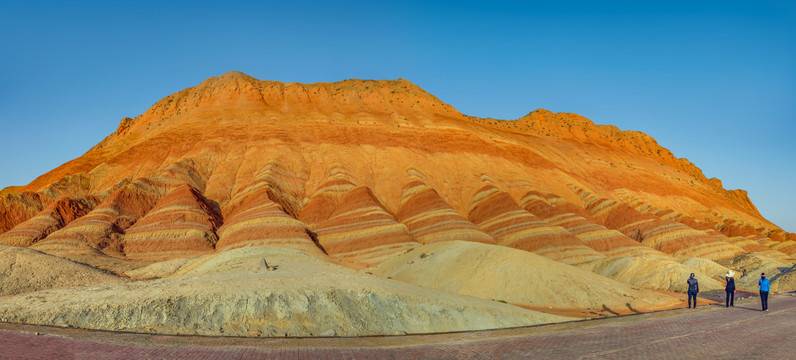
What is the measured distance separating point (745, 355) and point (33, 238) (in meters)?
57.9

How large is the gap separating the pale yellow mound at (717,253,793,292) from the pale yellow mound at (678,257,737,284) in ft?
4.46

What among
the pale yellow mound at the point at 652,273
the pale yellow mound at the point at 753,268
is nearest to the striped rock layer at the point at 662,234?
the pale yellow mound at the point at 753,268

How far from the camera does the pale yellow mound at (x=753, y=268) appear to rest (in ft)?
156

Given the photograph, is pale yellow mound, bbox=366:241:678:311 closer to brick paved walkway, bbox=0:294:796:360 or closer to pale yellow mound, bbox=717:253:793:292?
brick paved walkway, bbox=0:294:796:360

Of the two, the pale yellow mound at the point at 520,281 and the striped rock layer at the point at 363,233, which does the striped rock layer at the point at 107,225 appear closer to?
the striped rock layer at the point at 363,233

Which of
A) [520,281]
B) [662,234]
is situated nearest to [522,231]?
[662,234]

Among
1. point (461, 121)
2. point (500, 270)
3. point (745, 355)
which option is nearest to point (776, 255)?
point (461, 121)

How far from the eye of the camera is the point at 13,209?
56.8 m

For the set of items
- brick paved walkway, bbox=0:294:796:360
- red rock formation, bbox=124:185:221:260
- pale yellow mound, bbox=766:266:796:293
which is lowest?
brick paved walkway, bbox=0:294:796:360

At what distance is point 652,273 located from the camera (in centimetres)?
4612

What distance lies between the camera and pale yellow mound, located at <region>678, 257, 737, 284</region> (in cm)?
5220

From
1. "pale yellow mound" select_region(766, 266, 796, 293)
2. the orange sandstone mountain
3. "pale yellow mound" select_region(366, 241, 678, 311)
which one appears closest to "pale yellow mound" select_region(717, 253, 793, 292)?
"pale yellow mound" select_region(766, 266, 796, 293)

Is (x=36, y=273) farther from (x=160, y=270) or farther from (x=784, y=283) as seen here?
(x=784, y=283)

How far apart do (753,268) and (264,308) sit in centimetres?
5779
